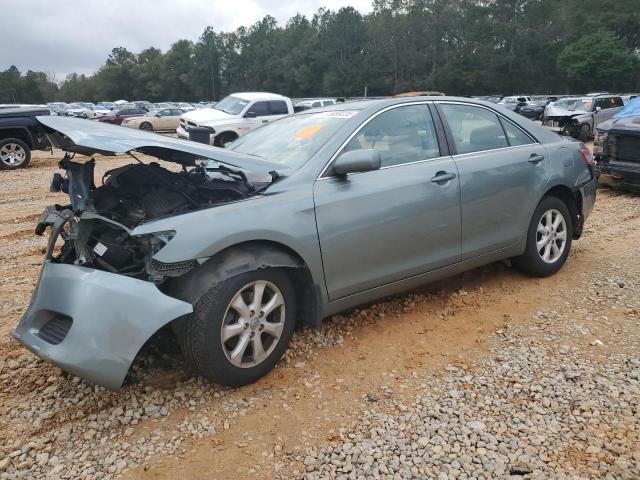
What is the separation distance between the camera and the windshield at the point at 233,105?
15.9 meters

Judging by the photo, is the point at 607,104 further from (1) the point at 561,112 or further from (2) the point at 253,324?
(2) the point at 253,324

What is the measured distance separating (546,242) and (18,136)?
1177 cm

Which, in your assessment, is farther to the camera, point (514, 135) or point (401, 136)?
point (514, 135)

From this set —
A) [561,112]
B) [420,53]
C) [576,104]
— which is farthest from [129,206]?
[420,53]

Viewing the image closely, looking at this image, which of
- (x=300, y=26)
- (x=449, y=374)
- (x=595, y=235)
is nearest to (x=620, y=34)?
(x=300, y=26)

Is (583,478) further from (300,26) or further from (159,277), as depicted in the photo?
(300,26)

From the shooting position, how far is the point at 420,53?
70000mm

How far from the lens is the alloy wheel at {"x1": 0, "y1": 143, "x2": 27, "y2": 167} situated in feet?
38.3

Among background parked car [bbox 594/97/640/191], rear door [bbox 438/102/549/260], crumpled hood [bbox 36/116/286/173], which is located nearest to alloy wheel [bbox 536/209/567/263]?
rear door [bbox 438/102/549/260]

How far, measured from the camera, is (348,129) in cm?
334

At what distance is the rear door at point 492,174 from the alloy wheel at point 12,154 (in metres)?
11.3

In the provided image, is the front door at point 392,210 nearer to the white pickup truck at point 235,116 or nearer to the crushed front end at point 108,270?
the crushed front end at point 108,270

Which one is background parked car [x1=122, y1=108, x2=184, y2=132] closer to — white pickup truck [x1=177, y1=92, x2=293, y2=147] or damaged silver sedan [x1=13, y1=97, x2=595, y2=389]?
white pickup truck [x1=177, y1=92, x2=293, y2=147]

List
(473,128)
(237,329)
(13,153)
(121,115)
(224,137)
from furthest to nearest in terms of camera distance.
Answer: (121,115) → (224,137) → (13,153) → (473,128) → (237,329)
